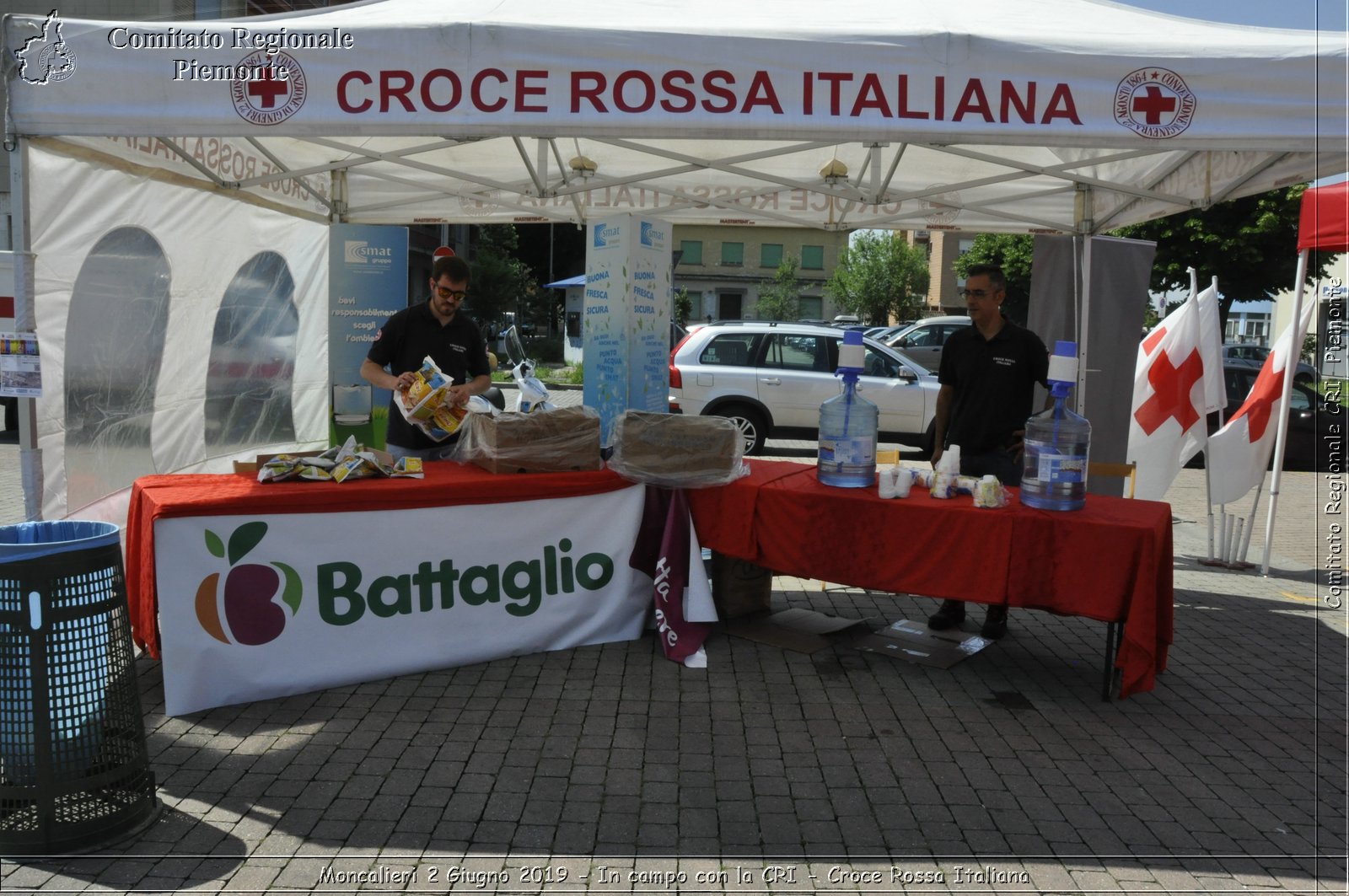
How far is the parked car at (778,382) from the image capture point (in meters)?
13.0

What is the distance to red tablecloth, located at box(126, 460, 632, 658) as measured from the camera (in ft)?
13.9

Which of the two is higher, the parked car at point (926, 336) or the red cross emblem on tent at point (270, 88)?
the red cross emblem on tent at point (270, 88)

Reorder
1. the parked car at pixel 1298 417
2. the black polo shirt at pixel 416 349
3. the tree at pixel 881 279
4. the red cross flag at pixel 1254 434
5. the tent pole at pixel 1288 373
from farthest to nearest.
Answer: the tree at pixel 881 279, the parked car at pixel 1298 417, the red cross flag at pixel 1254 434, the tent pole at pixel 1288 373, the black polo shirt at pixel 416 349

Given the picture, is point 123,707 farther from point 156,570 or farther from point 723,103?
point 723,103

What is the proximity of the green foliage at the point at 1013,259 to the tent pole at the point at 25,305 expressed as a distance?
27967mm

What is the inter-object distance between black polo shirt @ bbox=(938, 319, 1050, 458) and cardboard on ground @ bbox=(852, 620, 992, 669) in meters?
1.07

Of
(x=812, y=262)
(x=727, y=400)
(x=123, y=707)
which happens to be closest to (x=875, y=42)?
(x=123, y=707)

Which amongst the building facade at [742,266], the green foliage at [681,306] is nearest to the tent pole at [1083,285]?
the green foliage at [681,306]

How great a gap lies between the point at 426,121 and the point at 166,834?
9.72 feet

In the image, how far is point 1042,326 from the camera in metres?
7.67

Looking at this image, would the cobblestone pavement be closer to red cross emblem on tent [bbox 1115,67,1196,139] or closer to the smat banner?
the smat banner

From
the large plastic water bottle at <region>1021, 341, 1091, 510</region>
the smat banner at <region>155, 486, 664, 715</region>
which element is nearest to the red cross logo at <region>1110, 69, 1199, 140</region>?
the large plastic water bottle at <region>1021, 341, 1091, 510</region>

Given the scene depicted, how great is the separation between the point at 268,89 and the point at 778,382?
9.32 m

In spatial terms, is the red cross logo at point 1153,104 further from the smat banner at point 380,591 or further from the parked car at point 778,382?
the parked car at point 778,382
